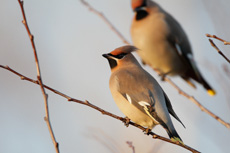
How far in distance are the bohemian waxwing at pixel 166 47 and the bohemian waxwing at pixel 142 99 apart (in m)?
0.31

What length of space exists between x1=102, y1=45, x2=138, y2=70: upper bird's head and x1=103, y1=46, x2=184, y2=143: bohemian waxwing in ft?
0.43

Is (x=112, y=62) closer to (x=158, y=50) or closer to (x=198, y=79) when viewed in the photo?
(x=158, y=50)

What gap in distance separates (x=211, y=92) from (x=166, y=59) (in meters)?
0.46

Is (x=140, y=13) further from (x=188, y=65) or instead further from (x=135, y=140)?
(x=135, y=140)

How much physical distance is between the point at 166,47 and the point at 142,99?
1.63 feet

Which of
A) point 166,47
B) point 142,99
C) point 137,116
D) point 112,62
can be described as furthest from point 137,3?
point 137,116

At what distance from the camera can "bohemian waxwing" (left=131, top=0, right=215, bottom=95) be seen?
9.60ft

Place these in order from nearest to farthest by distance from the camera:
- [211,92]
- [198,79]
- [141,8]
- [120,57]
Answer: [211,92]
[198,79]
[141,8]
[120,57]

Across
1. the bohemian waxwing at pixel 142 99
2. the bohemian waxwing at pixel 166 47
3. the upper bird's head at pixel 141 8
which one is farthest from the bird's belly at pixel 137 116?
the upper bird's head at pixel 141 8

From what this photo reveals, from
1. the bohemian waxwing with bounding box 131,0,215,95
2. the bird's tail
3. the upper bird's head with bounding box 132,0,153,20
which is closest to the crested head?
the upper bird's head with bounding box 132,0,153,20

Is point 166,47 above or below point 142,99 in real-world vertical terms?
above

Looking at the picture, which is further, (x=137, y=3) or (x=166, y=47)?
(x=137, y=3)

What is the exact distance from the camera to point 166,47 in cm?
301

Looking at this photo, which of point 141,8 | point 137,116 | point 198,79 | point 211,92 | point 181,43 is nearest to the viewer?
point 211,92
